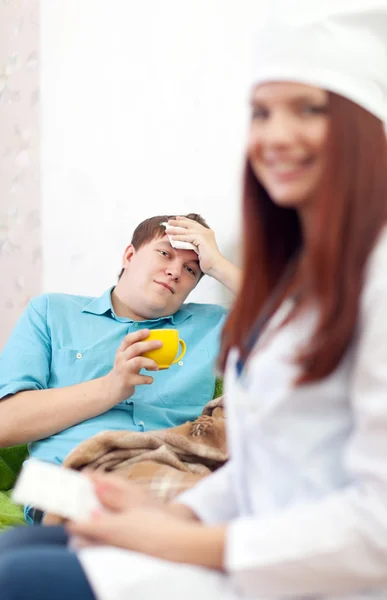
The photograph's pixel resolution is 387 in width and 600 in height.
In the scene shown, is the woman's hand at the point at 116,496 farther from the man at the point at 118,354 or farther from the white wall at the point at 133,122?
the white wall at the point at 133,122

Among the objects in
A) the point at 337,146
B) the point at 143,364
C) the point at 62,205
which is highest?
the point at 337,146

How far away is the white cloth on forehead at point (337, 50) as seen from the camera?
815 mm

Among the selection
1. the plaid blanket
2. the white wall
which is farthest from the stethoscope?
the white wall

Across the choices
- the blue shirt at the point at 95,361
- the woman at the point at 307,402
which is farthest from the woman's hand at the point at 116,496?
the blue shirt at the point at 95,361

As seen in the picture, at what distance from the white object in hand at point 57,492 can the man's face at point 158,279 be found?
1020mm

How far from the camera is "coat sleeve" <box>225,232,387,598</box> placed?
0.73 metres

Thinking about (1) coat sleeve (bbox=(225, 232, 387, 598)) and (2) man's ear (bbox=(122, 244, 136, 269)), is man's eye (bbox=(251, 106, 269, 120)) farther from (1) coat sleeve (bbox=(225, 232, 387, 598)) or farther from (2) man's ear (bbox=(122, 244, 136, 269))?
(2) man's ear (bbox=(122, 244, 136, 269))

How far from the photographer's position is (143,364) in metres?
1.60

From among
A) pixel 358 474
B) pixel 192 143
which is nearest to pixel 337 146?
pixel 358 474

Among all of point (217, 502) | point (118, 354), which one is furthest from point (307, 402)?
point (118, 354)

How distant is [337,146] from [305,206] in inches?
4.5

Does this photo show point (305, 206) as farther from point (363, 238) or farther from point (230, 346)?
point (230, 346)

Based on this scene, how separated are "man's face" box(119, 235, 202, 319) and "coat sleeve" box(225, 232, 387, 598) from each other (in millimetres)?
1138

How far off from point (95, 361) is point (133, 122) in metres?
0.87
